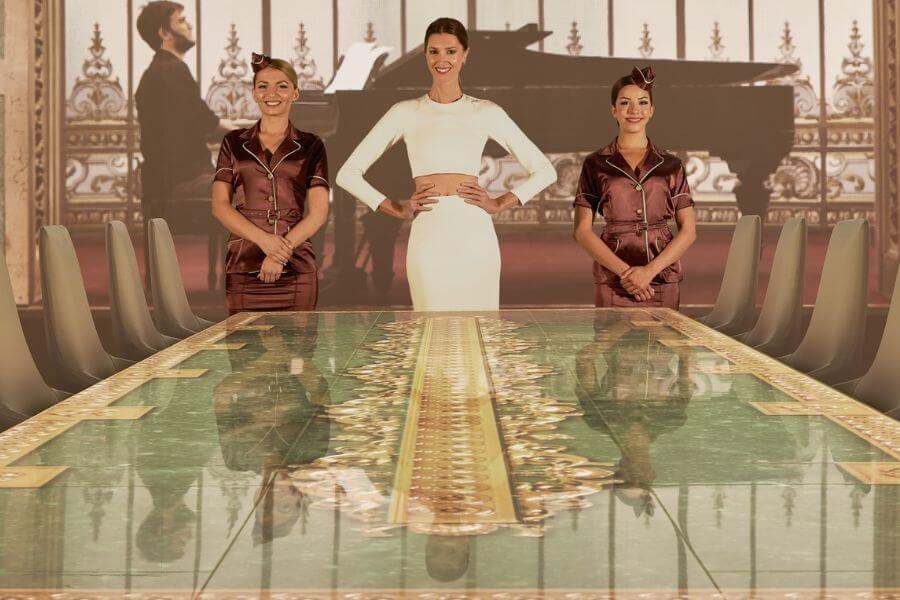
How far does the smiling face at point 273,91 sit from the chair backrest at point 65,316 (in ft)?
2.23

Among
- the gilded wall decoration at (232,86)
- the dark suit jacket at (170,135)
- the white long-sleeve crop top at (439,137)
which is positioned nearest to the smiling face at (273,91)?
the white long-sleeve crop top at (439,137)

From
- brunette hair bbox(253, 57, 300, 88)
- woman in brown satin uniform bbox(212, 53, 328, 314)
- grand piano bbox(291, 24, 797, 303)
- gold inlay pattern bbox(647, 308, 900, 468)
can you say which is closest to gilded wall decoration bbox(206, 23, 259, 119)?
grand piano bbox(291, 24, 797, 303)

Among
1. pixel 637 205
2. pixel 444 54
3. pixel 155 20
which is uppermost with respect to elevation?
pixel 155 20

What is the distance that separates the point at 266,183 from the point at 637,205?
1083mm

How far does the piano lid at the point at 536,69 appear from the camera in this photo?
636 cm

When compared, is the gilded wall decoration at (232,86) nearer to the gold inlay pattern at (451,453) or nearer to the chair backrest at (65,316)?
the chair backrest at (65,316)

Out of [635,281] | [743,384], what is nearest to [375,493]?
[743,384]

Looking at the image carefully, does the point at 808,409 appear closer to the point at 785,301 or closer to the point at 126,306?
the point at 785,301

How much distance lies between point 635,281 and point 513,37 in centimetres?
334

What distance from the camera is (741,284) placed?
12.7 ft

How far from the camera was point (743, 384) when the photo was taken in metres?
1.99

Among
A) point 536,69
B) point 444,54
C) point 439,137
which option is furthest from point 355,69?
point 444,54

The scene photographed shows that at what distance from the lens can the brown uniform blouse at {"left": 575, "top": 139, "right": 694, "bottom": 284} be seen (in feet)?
11.4

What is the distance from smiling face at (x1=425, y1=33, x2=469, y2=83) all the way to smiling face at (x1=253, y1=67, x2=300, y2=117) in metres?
0.41
